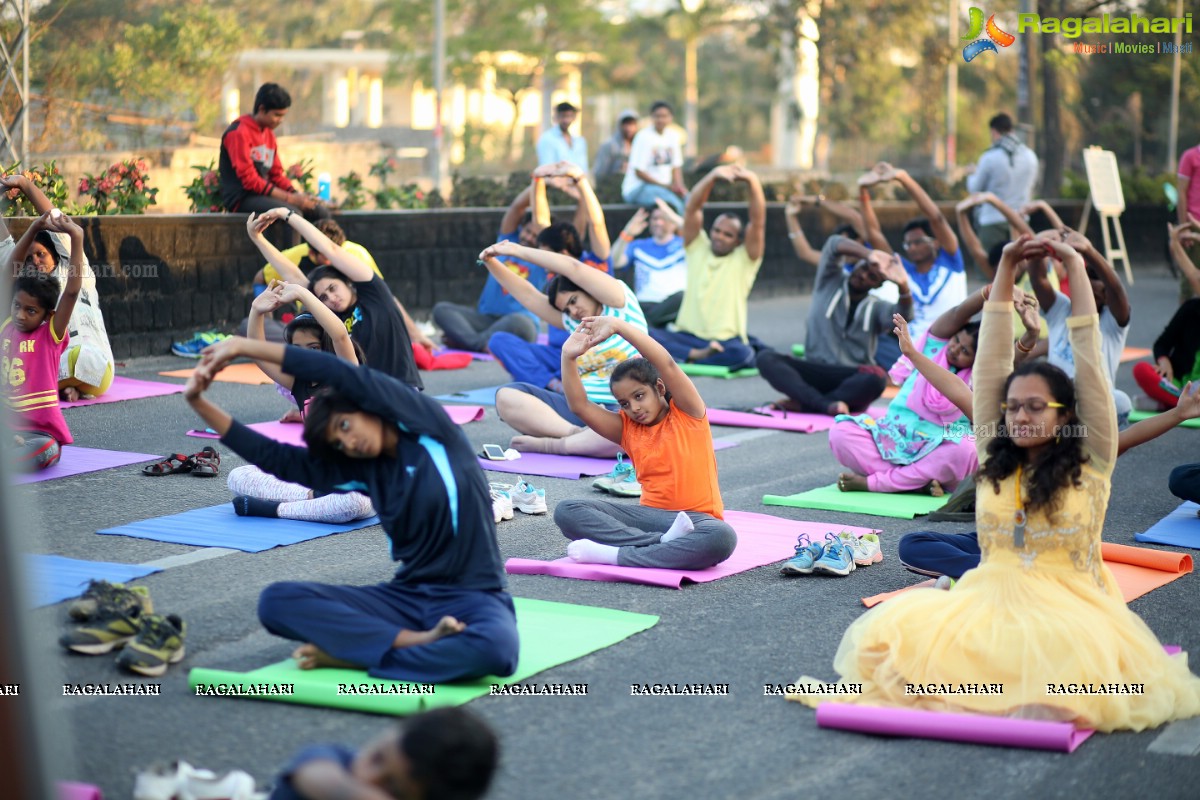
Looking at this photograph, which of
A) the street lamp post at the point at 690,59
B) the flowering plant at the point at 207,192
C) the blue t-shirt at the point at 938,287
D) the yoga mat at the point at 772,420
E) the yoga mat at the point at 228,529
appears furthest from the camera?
the street lamp post at the point at 690,59

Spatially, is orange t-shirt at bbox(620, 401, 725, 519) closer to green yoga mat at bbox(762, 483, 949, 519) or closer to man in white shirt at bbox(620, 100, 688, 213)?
green yoga mat at bbox(762, 483, 949, 519)

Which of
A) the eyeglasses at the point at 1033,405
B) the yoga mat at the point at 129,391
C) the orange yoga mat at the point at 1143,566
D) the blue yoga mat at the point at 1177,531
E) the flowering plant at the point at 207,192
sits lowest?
the blue yoga mat at the point at 1177,531

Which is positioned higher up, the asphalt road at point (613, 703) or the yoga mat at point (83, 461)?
the yoga mat at point (83, 461)

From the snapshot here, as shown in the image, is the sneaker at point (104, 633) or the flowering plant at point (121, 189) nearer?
the sneaker at point (104, 633)

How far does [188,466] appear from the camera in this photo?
8047 millimetres

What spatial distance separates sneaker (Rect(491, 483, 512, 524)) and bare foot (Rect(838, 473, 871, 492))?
1.88 meters

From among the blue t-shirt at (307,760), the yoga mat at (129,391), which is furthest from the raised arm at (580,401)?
the yoga mat at (129,391)

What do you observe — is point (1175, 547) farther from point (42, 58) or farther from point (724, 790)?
point (42, 58)

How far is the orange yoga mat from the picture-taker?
623cm

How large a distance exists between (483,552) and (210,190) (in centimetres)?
909

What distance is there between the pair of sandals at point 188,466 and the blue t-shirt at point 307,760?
16.1 ft

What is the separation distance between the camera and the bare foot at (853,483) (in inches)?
324

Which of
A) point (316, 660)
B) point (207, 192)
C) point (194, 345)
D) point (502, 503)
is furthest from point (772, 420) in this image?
point (316, 660)

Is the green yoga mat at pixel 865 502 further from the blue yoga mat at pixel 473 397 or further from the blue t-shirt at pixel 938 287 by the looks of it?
the blue t-shirt at pixel 938 287
